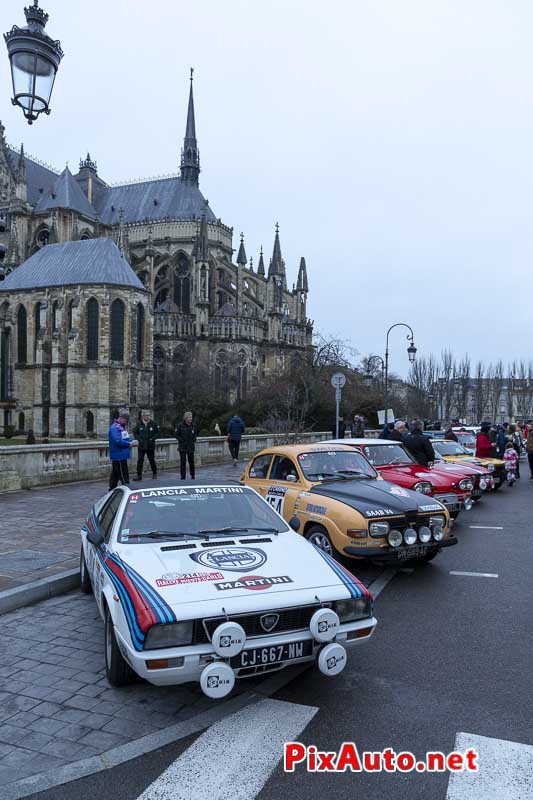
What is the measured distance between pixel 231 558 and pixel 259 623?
0.75 m

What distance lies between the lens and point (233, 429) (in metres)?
21.5

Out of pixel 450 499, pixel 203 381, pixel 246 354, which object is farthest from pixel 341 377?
pixel 246 354

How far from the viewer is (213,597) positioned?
3.91 meters

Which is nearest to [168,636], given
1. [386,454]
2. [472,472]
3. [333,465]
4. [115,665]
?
[115,665]

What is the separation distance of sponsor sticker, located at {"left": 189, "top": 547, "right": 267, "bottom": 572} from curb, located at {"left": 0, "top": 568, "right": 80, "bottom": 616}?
8.11 feet

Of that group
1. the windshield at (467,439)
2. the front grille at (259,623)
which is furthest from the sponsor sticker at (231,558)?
the windshield at (467,439)

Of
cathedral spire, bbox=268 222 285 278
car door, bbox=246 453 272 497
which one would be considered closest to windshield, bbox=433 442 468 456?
car door, bbox=246 453 272 497

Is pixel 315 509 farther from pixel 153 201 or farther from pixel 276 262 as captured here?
pixel 153 201

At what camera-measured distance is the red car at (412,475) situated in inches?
387

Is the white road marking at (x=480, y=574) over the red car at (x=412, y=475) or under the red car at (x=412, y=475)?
under

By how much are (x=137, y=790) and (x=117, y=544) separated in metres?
2.03

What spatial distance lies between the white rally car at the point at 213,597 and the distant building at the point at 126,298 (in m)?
44.2

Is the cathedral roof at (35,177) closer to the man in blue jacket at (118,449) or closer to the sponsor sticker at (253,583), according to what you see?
the man in blue jacket at (118,449)

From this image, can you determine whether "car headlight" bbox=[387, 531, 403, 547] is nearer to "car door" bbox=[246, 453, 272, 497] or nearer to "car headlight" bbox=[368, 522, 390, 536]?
"car headlight" bbox=[368, 522, 390, 536]
